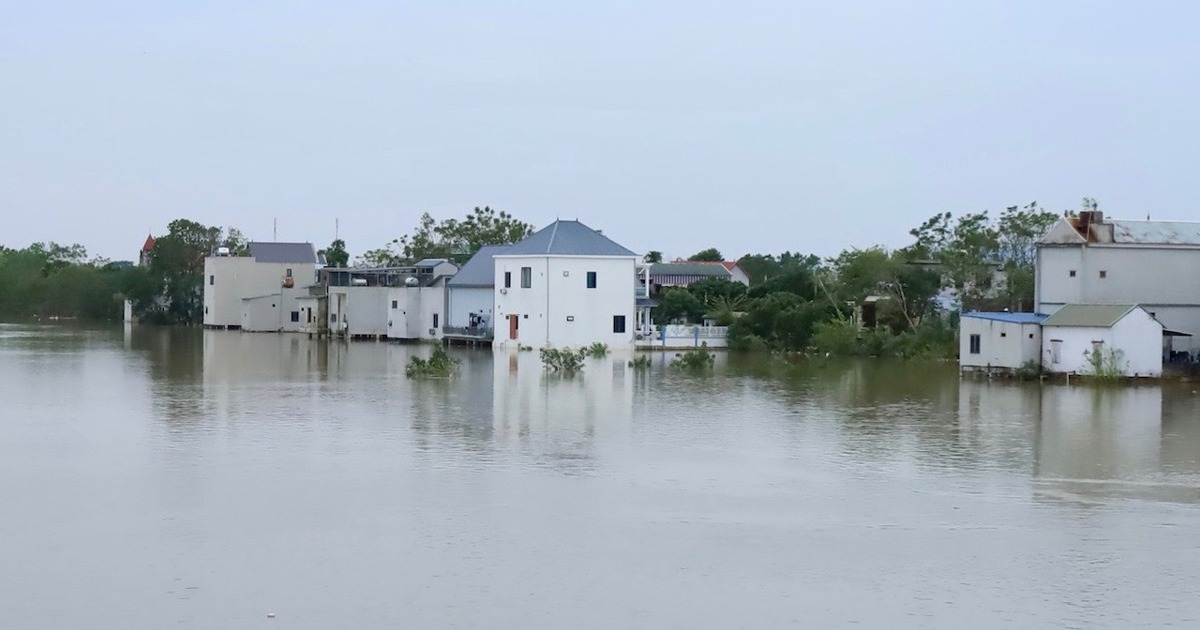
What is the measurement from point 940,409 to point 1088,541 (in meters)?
11.7

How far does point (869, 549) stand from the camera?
461 inches

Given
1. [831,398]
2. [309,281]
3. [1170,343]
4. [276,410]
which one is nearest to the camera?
[276,410]

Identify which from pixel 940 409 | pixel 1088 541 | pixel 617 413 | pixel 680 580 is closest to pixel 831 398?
pixel 940 409

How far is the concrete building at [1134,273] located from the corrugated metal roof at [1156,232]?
0.9 inches

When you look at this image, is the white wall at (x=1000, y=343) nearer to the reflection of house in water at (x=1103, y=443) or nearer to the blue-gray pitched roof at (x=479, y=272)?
the reflection of house in water at (x=1103, y=443)

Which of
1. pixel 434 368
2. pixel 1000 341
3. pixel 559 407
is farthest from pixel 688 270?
pixel 559 407

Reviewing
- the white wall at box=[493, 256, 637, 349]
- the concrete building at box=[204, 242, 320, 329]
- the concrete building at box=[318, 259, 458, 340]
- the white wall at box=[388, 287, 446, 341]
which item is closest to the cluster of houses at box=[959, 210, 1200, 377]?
the white wall at box=[493, 256, 637, 349]

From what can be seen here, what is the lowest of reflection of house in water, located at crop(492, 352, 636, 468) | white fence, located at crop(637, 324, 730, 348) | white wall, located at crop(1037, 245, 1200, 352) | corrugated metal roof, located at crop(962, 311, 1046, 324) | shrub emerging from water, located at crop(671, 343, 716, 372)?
reflection of house in water, located at crop(492, 352, 636, 468)

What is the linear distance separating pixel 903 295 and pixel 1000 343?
11.3m

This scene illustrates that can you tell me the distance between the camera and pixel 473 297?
154 feet

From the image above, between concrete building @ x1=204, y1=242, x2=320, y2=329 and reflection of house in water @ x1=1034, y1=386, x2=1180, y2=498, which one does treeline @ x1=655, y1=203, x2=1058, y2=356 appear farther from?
concrete building @ x1=204, y1=242, x2=320, y2=329

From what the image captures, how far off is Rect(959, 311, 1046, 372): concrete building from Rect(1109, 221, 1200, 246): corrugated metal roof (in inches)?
98.7

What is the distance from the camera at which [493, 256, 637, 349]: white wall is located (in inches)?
1646

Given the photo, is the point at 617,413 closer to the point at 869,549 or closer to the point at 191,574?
the point at 869,549
